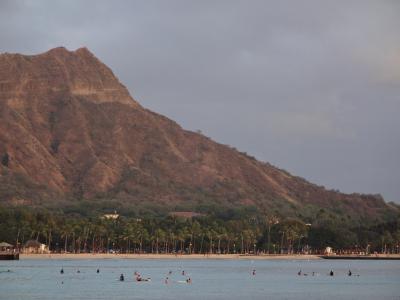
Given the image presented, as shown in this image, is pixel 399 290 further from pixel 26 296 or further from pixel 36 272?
pixel 36 272

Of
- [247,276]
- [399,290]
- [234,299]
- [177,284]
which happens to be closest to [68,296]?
[234,299]

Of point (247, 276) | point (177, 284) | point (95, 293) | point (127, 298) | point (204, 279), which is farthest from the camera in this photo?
point (247, 276)

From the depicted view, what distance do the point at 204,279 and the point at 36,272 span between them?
3566cm

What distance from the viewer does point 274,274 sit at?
585ft

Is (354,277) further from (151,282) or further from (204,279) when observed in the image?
(151,282)

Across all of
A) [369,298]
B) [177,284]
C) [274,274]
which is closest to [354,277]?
[274,274]

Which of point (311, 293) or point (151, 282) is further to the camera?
point (151, 282)

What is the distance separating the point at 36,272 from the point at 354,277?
176 ft

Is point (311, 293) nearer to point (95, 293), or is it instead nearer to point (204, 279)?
point (95, 293)

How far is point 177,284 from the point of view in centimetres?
14462

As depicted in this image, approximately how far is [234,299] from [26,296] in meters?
23.0

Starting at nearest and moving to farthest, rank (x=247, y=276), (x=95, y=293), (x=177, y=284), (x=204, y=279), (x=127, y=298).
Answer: (x=127, y=298) → (x=95, y=293) → (x=177, y=284) → (x=204, y=279) → (x=247, y=276)

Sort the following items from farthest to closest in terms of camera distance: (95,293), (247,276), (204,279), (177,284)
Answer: (247,276) < (204,279) < (177,284) < (95,293)

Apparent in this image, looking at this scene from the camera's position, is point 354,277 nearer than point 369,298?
No
